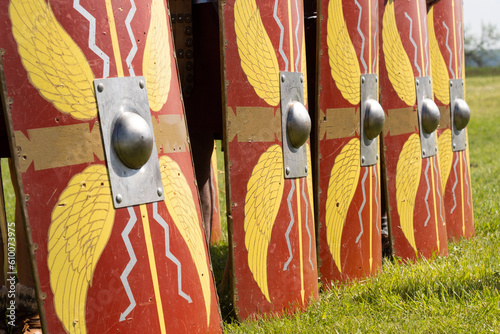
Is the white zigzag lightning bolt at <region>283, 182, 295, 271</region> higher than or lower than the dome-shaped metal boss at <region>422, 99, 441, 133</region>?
lower

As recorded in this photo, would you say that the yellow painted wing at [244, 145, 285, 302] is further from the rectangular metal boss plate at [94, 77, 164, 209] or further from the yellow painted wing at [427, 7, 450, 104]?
the yellow painted wing at [427, 7, 450, 104]

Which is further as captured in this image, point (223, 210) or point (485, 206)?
point (223, 210)

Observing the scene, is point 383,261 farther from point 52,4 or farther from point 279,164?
point 52,4

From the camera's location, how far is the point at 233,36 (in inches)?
87.3

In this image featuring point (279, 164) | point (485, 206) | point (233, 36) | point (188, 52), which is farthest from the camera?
point (485, 206)

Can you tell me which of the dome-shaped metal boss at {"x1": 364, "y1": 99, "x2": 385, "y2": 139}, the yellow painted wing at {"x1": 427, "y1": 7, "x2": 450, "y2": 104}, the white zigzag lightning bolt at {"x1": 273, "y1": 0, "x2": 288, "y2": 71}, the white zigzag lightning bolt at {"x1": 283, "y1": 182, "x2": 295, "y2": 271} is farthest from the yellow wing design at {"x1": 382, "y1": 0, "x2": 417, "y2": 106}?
the white zigzag lightning bolt at {"x1": 283, "y1": 182, "x2": 295, "y2": 271}

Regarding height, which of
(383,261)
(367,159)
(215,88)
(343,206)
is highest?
(215,88)

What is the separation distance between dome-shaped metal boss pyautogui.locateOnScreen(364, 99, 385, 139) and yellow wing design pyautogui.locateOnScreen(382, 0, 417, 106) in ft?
1.11

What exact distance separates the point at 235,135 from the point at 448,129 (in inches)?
68.5

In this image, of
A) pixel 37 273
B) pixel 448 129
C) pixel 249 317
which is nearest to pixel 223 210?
pixel 448 129

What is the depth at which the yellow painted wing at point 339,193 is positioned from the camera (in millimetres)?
2727

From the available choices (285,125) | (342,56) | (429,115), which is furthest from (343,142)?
(429,115)

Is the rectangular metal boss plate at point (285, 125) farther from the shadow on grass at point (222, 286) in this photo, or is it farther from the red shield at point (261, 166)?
the shadow on grass at point (222, 286)

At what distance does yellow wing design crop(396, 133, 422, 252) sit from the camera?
123 inches
